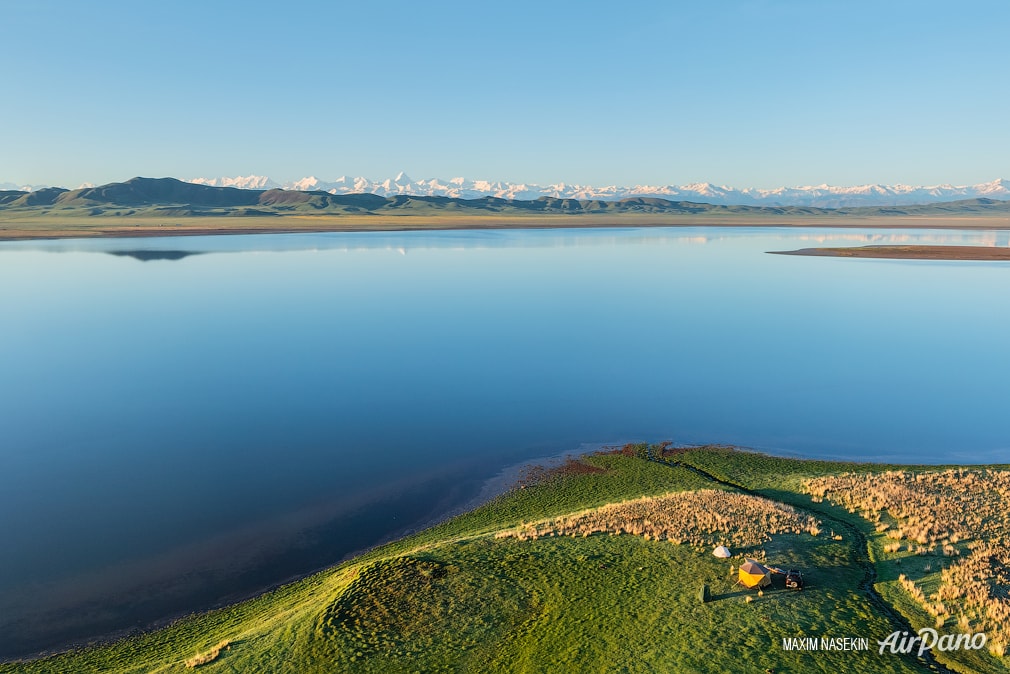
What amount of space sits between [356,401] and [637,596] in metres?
33.2

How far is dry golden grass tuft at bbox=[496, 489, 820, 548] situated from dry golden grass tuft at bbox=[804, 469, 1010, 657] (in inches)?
172

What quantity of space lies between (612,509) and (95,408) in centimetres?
4317

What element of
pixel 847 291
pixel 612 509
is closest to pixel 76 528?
pixel 612 509

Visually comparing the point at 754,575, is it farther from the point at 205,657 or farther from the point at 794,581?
the point at 205,657

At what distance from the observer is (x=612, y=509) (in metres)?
31.7

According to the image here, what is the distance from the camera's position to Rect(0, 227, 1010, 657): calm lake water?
2989 cm

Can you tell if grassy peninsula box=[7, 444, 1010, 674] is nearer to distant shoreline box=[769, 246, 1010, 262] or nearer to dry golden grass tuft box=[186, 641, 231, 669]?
dry golden grass tuft box=[186, 641, 231, 669]

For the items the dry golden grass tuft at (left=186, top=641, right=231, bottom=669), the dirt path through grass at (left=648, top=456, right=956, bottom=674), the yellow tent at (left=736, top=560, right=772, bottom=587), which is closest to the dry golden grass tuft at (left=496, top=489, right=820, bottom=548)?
the dirt path through grass at (left=648, top=456, right=956, bottom=674)

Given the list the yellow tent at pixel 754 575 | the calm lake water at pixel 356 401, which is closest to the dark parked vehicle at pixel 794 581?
the yellow tent at pixel 754 575

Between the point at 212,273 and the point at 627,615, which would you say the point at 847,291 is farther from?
the point at 212,273

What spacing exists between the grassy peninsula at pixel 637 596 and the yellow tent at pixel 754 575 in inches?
15.8

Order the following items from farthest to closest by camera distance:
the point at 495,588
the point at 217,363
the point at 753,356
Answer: the point at 753,356 → the point at 217,363 → the point at 495,588

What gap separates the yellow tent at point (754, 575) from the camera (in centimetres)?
2334

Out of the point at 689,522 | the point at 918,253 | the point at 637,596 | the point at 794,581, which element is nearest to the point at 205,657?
the point at 637,596
